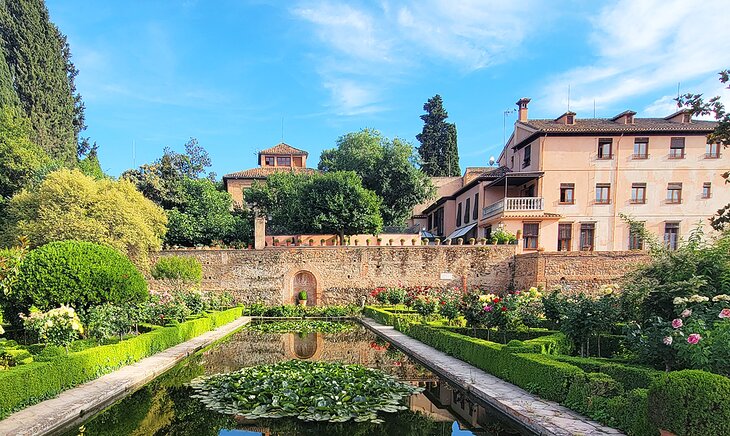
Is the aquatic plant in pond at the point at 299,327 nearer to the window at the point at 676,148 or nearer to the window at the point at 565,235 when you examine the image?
the window at the point at 565,235

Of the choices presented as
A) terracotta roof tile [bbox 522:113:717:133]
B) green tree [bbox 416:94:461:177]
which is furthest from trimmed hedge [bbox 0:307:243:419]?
green tree [bbox 416:94:461:177]

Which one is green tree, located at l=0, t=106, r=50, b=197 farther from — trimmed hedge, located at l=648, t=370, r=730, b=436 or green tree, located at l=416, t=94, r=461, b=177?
green tree, located at l=416, t=94, r=461, b=177

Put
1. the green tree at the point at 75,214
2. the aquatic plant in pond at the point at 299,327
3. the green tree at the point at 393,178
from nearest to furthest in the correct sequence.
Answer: the aquatic plant in pond at the point at 299,327
the green tree at the point at 75,214
the green tree at the point at 393,178

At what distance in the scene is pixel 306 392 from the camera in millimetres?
6734

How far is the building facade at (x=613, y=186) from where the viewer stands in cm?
2139

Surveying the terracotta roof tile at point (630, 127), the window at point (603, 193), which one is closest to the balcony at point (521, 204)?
the window at point (603, 193)

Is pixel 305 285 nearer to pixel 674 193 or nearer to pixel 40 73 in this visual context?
pixel 674 193

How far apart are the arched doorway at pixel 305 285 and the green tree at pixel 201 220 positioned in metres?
4.97

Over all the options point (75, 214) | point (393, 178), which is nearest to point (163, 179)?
point (75, 214)

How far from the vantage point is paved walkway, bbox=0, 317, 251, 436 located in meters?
5.18

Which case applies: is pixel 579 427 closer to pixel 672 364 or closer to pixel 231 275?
pixel 672 364

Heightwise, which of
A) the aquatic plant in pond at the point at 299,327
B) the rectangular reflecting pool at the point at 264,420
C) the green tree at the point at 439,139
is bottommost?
the aquatic plant in pond at the point at 299,327

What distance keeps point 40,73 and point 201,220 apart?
15244 millimetres

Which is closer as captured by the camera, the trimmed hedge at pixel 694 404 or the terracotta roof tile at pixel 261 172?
the trimmed hedge at pixel 694 404
